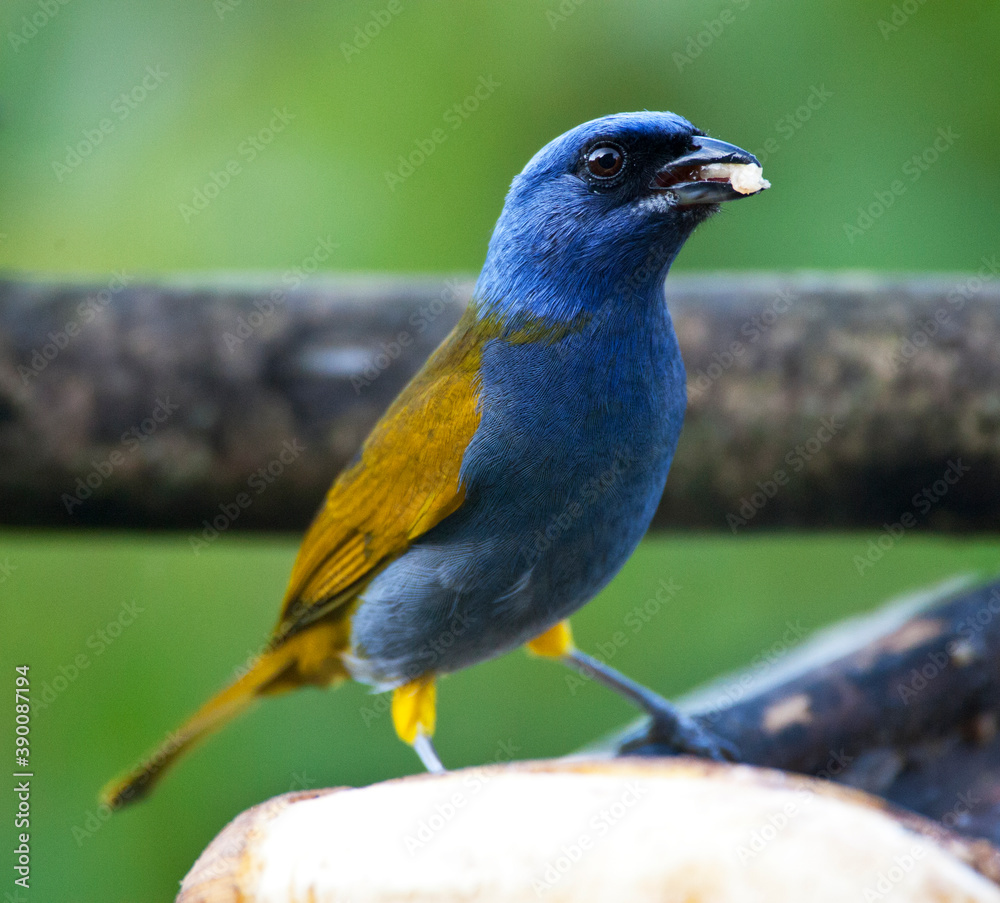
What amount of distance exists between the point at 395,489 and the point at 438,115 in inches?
110

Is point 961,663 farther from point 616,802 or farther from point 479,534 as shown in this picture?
point 616,802

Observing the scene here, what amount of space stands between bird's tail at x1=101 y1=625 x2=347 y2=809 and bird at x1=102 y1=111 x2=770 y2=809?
36 centimetres

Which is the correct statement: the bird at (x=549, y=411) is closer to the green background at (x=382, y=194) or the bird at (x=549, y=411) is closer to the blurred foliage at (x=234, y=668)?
the blurred foliage at (x=234, y=668)

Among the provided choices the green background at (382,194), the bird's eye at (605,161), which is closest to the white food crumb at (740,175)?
the bird's eye at (605,161)

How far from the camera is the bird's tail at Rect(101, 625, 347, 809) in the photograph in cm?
282

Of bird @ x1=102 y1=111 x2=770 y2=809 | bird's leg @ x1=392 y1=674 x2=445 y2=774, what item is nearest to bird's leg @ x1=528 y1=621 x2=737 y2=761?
bird's leg @ x1=392 y1=674 x2=445 y2=774

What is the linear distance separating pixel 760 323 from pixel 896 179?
1.32m

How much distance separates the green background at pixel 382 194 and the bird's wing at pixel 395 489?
1514mm

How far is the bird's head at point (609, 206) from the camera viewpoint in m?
2.20

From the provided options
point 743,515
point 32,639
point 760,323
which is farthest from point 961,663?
point 32,639

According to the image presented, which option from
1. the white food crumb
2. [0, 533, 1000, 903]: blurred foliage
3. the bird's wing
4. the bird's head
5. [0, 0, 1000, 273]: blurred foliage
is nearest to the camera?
the white food crumb

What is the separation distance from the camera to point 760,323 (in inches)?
142

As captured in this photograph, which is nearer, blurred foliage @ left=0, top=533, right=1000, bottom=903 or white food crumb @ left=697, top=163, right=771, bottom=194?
white food crumb @ left=697, top=163, right=771, bottom=194

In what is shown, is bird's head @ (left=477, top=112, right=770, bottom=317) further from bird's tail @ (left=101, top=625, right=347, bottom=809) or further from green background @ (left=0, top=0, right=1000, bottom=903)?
green background @ (left=0, top=0, right=1000, bottom=903)
